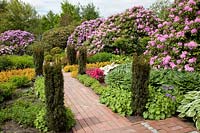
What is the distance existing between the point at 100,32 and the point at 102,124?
10.1 m

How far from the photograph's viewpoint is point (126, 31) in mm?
13672

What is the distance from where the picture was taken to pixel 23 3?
78.8ft

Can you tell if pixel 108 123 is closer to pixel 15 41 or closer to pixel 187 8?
pixel 187 8

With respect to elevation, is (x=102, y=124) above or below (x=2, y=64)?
below

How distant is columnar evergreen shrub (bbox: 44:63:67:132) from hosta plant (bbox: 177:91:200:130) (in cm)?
225

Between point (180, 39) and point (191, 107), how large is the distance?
8.11 feet

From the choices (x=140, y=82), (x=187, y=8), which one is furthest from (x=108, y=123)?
(x=187, y=8)

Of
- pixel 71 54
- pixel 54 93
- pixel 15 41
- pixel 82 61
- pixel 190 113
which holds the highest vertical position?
pixel 15 41

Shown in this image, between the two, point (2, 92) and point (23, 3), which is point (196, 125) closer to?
point (2, 92)

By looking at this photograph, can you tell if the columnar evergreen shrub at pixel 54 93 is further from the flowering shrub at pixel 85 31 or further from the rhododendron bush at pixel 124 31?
the flowering shrub at pixel 85 31

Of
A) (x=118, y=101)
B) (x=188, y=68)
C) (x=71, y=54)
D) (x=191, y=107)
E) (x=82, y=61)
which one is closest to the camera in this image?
(x=191, y=107)

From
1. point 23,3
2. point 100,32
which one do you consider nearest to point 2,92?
point 100,32

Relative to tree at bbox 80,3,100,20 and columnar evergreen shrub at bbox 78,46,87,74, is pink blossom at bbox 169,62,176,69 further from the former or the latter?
tree at bbox 80,3,100,20

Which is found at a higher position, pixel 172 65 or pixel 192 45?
pixel 192 45
